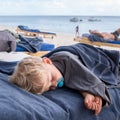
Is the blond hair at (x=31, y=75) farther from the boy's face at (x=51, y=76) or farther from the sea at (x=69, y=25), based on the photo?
the sea at (x=69, y=25)

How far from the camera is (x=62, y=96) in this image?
3.92 ft

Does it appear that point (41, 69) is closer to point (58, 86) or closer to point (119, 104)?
point (58, 86)

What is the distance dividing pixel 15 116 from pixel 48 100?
0.76 ft

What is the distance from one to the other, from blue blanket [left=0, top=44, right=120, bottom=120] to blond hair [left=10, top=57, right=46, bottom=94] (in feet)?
0.10

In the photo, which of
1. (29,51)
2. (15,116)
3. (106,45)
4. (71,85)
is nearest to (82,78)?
(71,85)

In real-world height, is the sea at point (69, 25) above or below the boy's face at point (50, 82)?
below

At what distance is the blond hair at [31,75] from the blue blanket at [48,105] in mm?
30

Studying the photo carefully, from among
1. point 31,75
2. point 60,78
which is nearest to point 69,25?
point 60,78

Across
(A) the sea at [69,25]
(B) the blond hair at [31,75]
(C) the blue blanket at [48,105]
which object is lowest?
(A) the sea at [69,25]

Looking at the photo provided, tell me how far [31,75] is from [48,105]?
0.46 ft

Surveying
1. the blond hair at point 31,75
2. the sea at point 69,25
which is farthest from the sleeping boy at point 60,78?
the sea at point 69,25

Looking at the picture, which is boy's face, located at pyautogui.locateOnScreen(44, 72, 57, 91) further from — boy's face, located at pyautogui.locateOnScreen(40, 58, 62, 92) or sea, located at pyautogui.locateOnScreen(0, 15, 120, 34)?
sea, located at pyautogui.locateOnScreen(0, 15, 120, 34)

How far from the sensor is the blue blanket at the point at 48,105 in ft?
3.13

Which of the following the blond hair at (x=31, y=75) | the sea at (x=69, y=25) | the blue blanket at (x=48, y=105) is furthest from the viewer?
the sea at (x=69, y=25)
